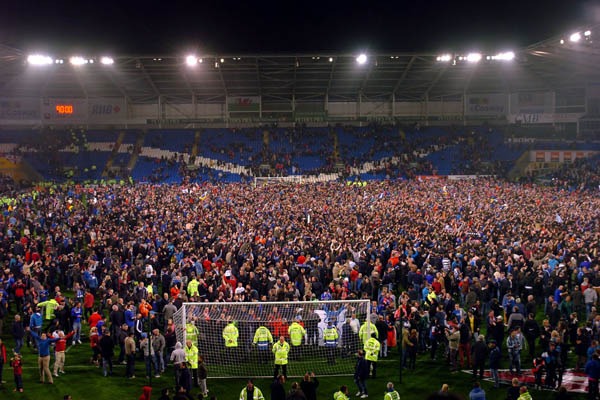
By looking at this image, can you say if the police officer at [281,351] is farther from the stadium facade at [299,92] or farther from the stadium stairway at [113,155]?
the stadium stairway at [113,155]

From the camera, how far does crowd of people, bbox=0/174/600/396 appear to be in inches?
537

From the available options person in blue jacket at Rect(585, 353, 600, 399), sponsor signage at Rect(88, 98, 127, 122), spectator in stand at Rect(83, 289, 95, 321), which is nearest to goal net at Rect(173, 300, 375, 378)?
spectator in stand at Rect(83, 289, 95, 321)

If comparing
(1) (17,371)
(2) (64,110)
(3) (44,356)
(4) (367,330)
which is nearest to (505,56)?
(4) (367,330)

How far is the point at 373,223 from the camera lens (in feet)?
77.8

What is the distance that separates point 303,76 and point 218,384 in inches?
1469

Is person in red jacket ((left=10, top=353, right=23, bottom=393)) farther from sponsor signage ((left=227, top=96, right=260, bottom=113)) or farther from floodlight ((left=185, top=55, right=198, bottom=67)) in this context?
sponsor signage ((left=227, top=96, right=260, bottom=113))

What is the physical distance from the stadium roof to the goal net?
29342 millimetres

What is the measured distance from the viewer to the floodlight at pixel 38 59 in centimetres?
4003

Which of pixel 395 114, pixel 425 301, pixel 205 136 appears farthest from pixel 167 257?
pixel 395 114

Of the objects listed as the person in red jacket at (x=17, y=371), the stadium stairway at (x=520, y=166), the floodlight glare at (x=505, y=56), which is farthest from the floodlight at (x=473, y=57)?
the person in red jacket at (x=17, y=371)

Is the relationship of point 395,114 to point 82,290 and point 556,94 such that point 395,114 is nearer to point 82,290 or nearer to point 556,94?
point 556,94

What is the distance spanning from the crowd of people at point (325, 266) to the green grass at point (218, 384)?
359mm

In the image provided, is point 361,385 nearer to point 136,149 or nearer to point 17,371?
point 17,371

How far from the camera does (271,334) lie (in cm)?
1341
